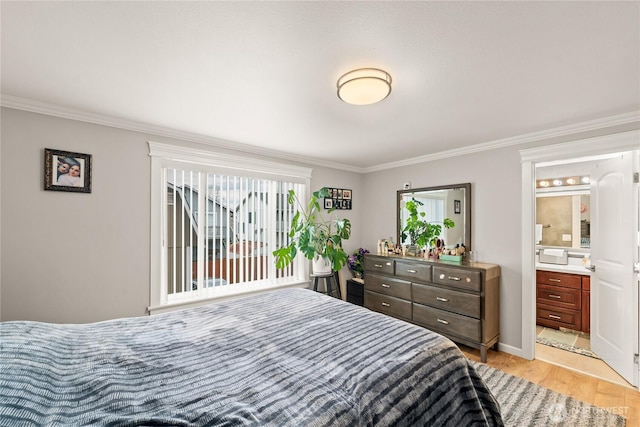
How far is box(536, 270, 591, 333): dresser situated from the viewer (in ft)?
11.3

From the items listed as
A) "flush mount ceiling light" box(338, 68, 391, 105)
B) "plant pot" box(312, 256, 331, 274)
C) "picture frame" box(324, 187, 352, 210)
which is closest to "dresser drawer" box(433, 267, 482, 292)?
"plant pot" box(312, 256, 331, 274)

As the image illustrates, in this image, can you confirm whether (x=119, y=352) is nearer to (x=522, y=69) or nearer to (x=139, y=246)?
(x=139, y=246)

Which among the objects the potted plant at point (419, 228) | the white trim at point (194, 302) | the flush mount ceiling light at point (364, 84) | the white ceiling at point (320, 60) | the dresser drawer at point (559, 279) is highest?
the white ceiling at point (320, 60)

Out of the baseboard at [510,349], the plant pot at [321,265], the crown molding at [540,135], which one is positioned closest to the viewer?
the crown molding at [540,135]

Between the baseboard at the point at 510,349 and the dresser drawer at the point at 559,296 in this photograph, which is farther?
the dresser drawer at the point at 559,296

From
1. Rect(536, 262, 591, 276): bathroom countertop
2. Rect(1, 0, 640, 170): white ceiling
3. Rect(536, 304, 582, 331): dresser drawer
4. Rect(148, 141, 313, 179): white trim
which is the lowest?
Rect(536, 304, 582, 331): dresser drawer

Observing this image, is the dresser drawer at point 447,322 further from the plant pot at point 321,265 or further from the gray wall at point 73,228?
the gray wall at point 73,228

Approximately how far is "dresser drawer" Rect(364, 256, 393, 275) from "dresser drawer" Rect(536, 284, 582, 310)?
7.00 feet

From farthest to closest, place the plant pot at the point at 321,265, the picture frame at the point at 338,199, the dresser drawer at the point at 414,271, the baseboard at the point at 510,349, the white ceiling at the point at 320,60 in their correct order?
the picture frame at the point at 338,199 → the plant pot at the point at 321,265 → the dresser drawer at the point at 414,271 → the baseboard at the point at 510,349 → the white ceiling at the point at 320,60

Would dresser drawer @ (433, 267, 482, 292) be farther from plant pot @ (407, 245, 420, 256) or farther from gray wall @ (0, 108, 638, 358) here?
plant pot @ (407, 245, 420, 256)

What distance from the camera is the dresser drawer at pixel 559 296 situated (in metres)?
3.51

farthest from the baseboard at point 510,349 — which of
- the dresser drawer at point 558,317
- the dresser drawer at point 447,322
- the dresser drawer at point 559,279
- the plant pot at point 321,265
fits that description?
the plant pot at point 321,265

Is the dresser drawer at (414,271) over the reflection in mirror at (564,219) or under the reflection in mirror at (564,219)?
under

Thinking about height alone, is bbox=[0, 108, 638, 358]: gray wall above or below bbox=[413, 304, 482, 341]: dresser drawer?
above
